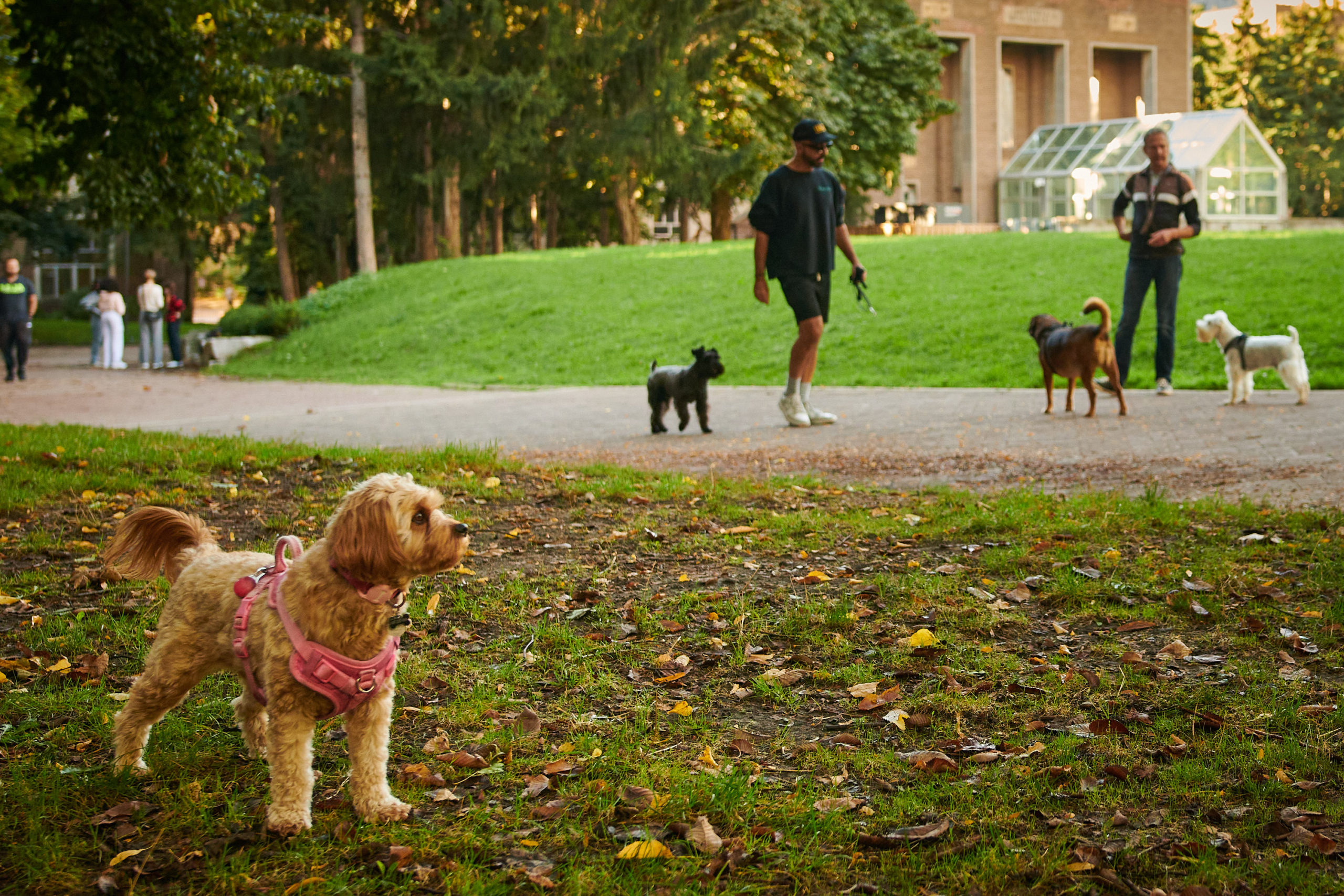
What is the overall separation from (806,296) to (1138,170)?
36.6 meters

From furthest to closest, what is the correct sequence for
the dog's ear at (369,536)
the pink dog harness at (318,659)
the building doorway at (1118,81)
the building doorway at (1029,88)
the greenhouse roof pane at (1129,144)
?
the building doorway at (1118,81), the building doorway at (1029,88), the greenhouse roof pane at (1129,144), the pink dog harness at (318,659), the dog's ear at (369,536)

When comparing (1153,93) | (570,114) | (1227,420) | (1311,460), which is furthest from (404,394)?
(1153,93)

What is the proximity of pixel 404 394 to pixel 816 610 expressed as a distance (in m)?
12.3

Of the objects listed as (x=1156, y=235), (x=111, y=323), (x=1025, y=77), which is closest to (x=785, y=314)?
(x=1156, y=235)

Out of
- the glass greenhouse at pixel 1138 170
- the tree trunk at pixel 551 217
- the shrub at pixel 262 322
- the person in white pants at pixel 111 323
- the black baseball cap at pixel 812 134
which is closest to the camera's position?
the black baseball cap at pixel 812 134

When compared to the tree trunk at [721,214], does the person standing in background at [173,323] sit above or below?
below

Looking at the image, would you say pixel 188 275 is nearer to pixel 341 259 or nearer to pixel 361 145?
pixel 341 259

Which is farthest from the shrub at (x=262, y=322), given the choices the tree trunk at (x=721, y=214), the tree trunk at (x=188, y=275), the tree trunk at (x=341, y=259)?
the tree trunk at (x=188, y=275)

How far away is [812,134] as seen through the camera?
10.0m

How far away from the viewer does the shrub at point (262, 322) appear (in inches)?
1024

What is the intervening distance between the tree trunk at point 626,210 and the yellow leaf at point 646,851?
31.8 metres

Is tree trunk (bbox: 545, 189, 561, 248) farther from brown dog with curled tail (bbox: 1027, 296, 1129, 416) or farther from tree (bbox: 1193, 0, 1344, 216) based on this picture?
tree (bbox: 1193, 0, 1344, 216)

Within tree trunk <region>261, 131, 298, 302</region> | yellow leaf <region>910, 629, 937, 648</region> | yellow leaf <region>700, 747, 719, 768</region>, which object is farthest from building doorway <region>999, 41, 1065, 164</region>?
yellow leaf <region>700, 747, 719, 768</region>

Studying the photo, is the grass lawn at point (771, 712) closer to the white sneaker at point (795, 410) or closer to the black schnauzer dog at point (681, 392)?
the black schnauzer dog at point (681, 392)
